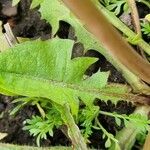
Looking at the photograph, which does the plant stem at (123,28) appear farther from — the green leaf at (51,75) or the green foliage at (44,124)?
the green foliage at (44,124)

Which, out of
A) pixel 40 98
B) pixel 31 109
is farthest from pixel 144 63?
pixel 31 109

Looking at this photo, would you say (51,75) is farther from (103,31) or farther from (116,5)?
(103,31)

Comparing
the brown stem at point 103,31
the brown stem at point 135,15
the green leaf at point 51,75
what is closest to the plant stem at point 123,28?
the brown stem at point 135,15

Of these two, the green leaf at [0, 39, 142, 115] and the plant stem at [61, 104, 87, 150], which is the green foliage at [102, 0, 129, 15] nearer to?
the green leaf at [0, 39, 142, 115]

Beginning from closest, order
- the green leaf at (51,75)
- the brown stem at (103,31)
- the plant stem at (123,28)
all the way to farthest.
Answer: the brown stem at (103,31)
the green leaf at (51,75)
the plant stem at (123,28)

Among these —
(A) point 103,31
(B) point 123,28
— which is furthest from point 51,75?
(A) point 103,31

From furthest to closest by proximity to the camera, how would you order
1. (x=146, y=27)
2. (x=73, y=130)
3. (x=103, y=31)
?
(x=146, y=27) < (x=73, y=130) < (x=103, y=31)
